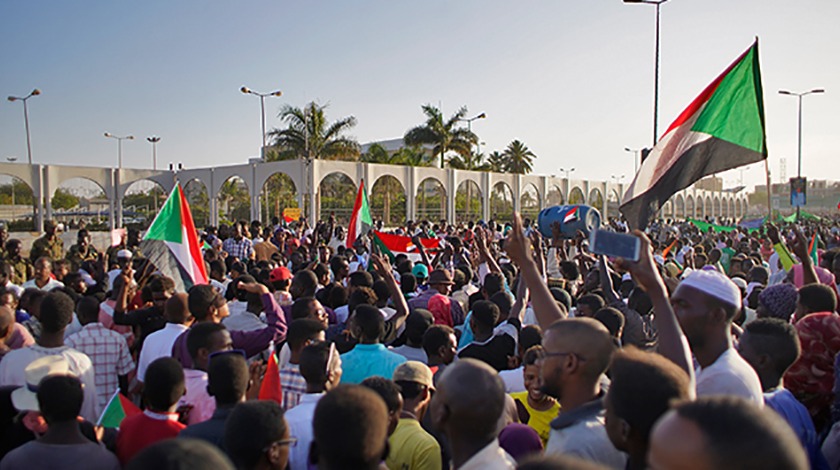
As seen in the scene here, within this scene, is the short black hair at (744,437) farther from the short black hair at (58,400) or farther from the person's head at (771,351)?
the short black hair at (58,400)

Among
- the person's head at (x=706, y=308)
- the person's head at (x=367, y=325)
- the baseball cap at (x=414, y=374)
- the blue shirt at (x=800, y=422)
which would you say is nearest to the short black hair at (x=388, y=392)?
the baseball cap at (x=414, y=374)

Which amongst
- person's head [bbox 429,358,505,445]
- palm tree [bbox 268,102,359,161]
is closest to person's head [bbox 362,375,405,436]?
person's head [bbox 429,358,505,445]

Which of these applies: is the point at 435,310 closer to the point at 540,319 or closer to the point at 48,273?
the point at 540,319

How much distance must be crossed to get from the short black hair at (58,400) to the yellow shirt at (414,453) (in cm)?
155

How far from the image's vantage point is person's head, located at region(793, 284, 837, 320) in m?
4.88

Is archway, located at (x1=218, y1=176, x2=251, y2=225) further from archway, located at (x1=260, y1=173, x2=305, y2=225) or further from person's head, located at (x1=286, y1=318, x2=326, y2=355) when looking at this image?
person's head, located at (x1=286, y1=318, x2=326, y2=355)

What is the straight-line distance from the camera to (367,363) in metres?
4.28

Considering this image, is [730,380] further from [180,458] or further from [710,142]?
[710,142]

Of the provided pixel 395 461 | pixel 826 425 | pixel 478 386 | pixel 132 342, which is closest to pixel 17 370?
pixel 132 342

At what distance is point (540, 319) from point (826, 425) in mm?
2058

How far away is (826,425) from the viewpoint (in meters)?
3.95

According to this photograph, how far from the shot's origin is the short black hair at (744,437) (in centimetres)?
148

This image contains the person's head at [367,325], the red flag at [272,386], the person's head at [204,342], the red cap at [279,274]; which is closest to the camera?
the red flag at [272,386]

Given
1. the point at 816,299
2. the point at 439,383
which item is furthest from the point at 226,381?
the point at 816,299
